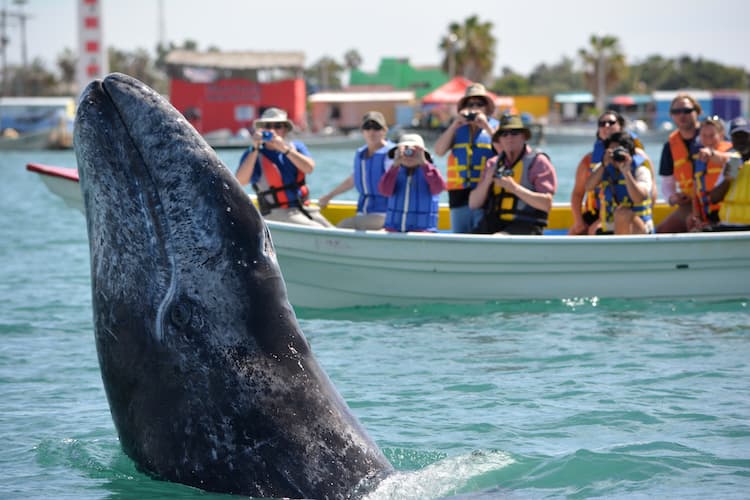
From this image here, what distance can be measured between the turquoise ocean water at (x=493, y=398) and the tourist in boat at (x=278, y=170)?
1.36 meters

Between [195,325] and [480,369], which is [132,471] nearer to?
[195,325]

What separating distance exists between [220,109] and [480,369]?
62.4 m

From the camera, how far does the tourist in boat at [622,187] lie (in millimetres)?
11047

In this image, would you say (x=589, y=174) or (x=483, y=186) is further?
(x=589, y=174)

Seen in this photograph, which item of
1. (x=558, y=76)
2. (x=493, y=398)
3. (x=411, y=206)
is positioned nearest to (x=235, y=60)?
(x=411, y=206)

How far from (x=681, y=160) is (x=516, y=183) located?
7.95 feet

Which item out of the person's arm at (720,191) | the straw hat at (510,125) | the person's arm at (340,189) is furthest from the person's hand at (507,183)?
the person's arm at (720,191)

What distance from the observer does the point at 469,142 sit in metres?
11.8

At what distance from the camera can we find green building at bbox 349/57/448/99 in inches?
3361

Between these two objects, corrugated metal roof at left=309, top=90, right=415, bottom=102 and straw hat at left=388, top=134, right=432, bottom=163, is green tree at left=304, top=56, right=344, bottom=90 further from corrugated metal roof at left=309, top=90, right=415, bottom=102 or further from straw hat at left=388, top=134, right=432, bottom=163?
straw hat at left=388, top=134, right=432, bottom=163

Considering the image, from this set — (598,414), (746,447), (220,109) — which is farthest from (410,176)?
(220,109)

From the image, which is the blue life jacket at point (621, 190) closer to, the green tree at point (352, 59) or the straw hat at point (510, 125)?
the straw hat at point (510, 125)

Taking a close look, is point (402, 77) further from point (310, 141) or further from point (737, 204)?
point (737, 204)

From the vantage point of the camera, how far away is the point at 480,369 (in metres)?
8.66
